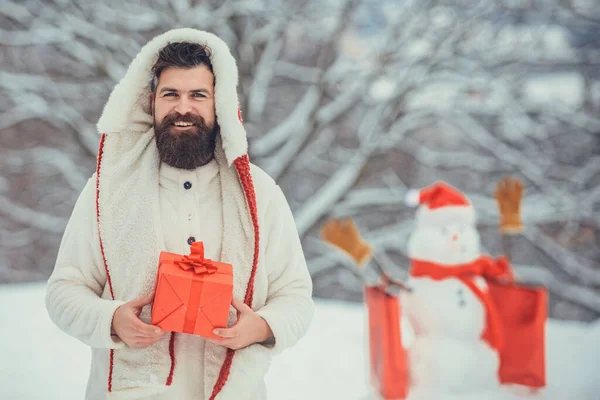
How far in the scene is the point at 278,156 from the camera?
9.32 ft

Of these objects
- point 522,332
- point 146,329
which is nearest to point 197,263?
point 146,329

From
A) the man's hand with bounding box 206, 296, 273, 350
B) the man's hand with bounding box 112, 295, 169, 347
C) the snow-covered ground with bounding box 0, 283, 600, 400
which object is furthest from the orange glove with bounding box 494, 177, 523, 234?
the man's hand with bounding box 112, 295, 169, 347

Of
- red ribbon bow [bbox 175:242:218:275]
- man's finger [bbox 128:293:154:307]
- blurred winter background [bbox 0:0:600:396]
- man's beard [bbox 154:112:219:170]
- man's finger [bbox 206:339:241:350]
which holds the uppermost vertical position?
blurred winter background [bbox 0:0:600:396]

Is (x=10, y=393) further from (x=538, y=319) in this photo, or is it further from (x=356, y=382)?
(x=538, y=319)

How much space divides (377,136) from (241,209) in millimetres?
2006

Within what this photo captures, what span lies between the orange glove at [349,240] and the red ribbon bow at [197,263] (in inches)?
30.6

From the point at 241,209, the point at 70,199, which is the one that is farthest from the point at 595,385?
the point at 70,199

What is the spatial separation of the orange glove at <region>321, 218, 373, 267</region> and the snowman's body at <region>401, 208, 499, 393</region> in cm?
14

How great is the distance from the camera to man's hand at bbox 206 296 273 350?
0.78m

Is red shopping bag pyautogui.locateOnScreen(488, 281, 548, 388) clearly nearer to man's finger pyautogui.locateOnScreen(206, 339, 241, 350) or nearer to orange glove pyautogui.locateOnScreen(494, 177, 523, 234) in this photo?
orange glove pyautogui.locateOnScreen(494, 177, 523, 234)

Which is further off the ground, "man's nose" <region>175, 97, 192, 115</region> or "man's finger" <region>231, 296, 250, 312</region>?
"man's nose" <region>175, 97, 192, 115</region>

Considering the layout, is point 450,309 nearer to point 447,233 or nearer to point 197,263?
point 447,233

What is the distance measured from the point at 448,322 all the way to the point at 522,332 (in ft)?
0.79

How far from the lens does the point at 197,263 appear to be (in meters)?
0.76
